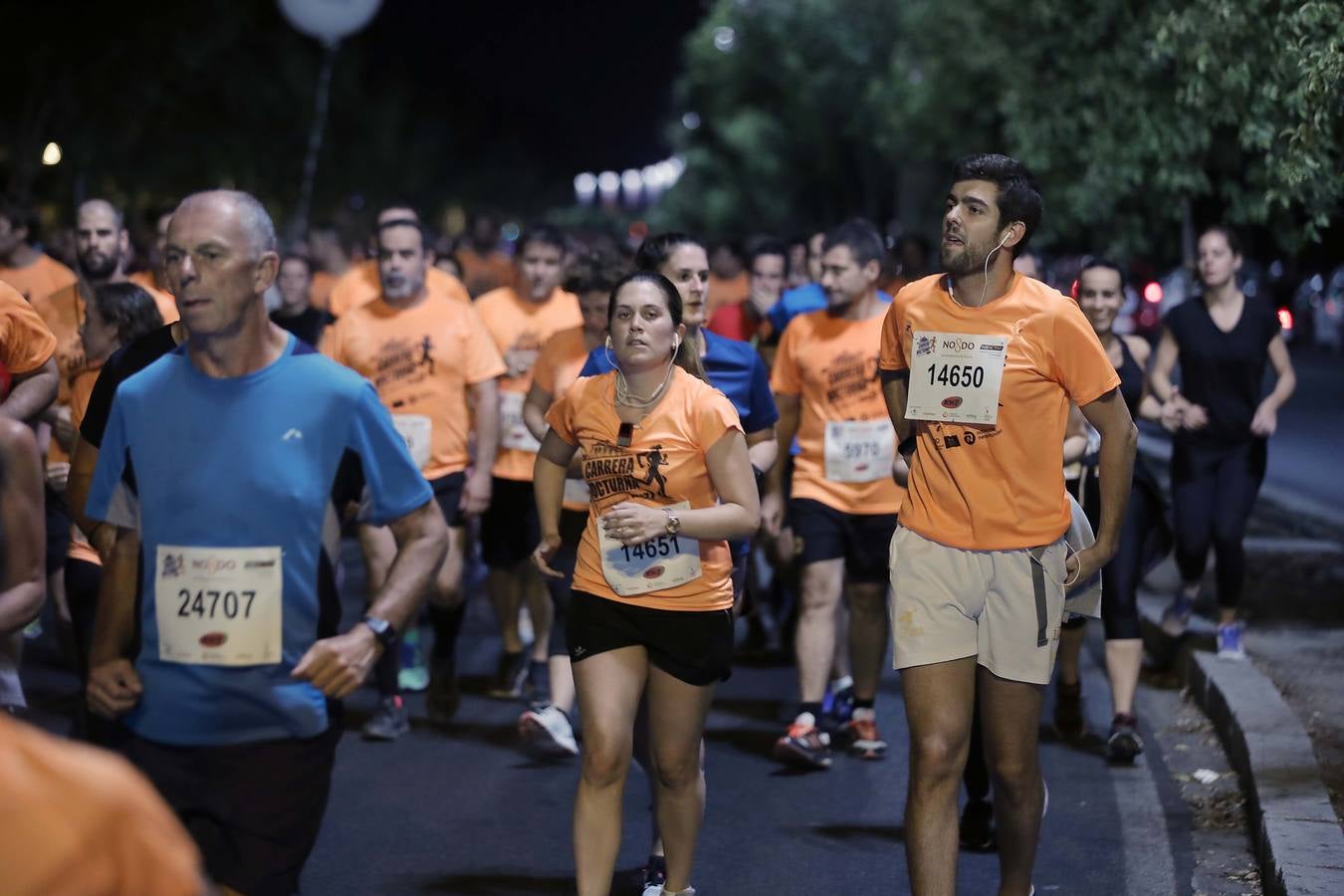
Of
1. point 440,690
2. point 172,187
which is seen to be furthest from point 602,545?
point 172,187

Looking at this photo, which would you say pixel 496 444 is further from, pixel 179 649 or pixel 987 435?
pixel 179 649

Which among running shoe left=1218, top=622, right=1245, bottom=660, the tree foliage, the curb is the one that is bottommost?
the curb

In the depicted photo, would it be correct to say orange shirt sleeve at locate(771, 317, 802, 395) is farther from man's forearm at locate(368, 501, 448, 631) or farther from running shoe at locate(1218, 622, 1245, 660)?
man's forearm at locate(368, 501, 448, 631)

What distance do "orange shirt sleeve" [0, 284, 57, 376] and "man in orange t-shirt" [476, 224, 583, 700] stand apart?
286 centimetres

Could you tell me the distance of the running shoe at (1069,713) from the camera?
8484mm

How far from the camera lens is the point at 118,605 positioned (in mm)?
4133

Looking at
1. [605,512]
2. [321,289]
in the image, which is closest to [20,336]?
[605,512]

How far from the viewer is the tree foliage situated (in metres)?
8.30

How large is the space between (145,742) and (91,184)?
46525mm

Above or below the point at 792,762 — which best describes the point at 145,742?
above

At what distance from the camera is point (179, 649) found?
158 inches

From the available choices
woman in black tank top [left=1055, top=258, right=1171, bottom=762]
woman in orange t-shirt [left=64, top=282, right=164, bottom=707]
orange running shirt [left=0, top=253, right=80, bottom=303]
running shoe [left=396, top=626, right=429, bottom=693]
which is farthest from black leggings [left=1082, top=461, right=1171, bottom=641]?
orange running shirt [left=0, top=253, right=80, bottom=303]

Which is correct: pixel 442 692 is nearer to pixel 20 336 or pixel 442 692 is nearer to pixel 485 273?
pixel 20 336

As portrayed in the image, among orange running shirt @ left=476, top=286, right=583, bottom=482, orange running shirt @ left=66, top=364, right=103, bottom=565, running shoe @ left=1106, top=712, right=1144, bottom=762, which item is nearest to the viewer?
orange running shirt @ left=66, top=364, right=103, bottom=565
